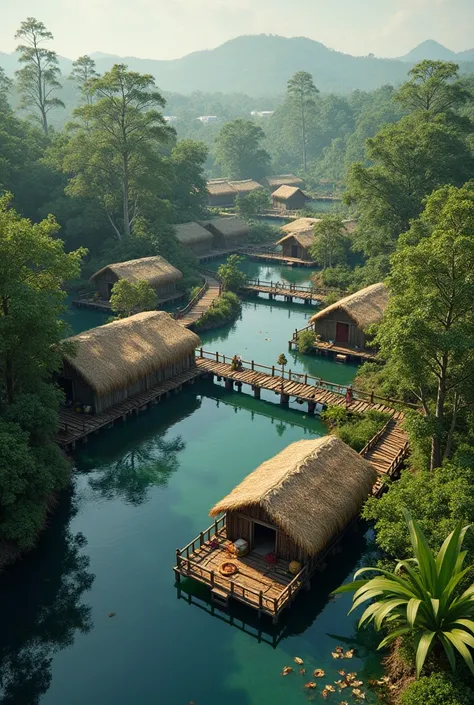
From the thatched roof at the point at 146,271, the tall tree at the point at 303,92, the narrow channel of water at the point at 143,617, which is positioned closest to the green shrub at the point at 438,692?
the narrow channel of water at the point at 143,617

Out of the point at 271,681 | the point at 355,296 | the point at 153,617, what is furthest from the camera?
the point at 355,296

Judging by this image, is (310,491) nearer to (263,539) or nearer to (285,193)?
(263,539)

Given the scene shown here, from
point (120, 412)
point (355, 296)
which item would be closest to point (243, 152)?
point (355, 296)

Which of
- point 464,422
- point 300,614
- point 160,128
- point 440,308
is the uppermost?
point 160,128

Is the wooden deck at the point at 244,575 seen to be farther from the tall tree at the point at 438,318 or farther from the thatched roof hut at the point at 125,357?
the thatched roof hut at the point at 125,357

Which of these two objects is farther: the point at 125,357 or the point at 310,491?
the point at 125,357

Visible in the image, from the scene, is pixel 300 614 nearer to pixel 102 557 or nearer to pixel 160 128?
pixel 102 557

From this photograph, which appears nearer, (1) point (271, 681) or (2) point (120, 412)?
(1) point (271, 681)

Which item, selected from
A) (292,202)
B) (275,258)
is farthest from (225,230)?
(292,202)
